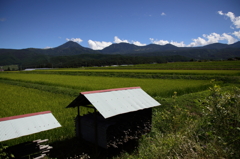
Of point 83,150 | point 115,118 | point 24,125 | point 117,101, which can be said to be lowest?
point 83,150

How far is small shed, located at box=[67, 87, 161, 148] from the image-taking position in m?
5.32

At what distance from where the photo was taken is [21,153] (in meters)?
4.75

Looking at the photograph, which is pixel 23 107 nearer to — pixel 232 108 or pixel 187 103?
pixel 187 103

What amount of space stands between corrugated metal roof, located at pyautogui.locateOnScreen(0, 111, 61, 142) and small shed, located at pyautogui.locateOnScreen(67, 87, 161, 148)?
1221 mm

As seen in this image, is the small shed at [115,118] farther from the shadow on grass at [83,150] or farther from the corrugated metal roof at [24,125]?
the corrugated metal roof at [24,125]

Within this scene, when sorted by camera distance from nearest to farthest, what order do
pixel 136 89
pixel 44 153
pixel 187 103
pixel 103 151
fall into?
pixel 44 153, pixel 103 151, pixel 136 89, pixel 187 103

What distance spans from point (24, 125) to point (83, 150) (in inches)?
84.6

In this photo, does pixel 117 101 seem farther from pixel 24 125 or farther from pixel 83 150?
pixel 24 125

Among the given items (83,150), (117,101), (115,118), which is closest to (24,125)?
(83,150)

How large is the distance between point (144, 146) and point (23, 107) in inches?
310

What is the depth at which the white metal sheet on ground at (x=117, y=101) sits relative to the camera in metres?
5.18

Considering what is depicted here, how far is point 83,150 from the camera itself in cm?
579

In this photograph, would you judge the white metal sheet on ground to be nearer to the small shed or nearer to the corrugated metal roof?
the small shed

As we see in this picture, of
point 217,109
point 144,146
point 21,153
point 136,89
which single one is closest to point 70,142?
point 21,153
